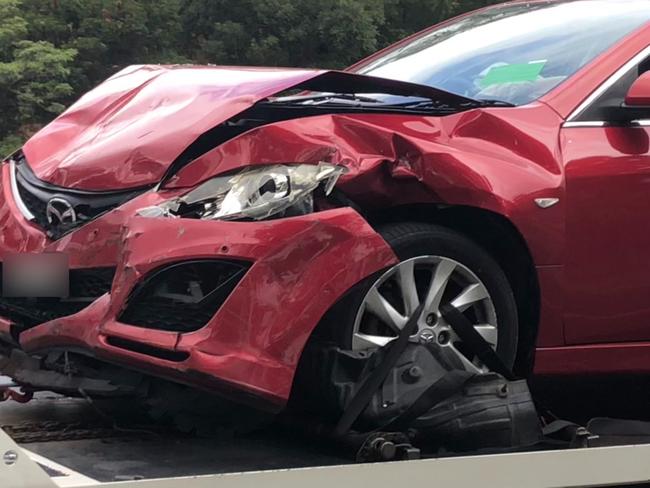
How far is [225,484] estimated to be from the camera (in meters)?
2.34

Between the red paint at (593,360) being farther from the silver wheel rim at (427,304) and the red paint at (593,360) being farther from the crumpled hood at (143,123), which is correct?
the crumpled hood at (143,123)

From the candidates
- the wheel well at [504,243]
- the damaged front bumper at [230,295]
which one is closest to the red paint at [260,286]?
the damaged front bumper at [230,295]

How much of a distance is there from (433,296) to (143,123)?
1089mm

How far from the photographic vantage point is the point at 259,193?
2.79 meters

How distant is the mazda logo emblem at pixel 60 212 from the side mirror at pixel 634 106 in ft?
5.90

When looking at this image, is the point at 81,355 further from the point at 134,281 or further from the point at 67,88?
the point at 67,88

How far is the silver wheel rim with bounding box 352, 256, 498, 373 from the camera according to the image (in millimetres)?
2943

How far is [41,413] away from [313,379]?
1.30 metres

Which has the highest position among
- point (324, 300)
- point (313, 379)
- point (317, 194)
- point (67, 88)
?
point (317, 194)

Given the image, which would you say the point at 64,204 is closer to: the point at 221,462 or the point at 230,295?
the point at 230,295

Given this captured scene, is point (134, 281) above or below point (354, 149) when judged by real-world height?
below

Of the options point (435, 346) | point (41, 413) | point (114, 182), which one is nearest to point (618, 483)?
point (435, 346)

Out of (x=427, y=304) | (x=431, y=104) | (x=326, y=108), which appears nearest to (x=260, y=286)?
(x=427, y=304)

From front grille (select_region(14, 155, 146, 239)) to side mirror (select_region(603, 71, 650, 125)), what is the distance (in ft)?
5.24
